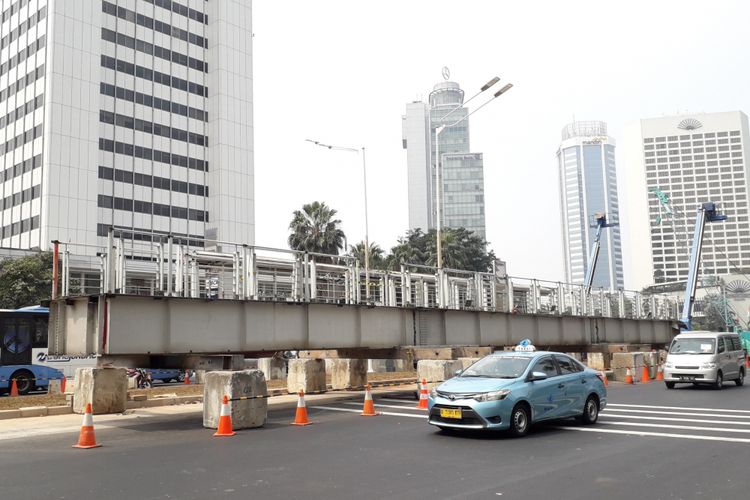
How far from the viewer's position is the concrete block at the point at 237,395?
13.8m

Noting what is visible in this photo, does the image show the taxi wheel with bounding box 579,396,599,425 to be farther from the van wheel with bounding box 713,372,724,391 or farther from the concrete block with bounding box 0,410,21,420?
the concrete block with bounding box 0,410,21,420

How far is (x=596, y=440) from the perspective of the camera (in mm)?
11367

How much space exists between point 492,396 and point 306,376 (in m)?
13.2

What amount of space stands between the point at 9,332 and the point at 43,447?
18.5 meters

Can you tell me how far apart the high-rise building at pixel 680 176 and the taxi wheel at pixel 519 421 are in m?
141

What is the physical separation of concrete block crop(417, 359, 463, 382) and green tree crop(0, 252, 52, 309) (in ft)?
104

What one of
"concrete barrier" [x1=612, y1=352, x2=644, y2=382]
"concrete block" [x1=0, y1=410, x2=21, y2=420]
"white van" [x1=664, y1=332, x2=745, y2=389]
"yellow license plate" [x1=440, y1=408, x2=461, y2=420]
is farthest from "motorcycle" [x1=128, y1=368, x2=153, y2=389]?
"yellow license plate" [x1=440, y1=408, x2=461, y2=420]

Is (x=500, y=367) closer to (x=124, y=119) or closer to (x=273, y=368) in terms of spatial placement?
(x=273, y=368)

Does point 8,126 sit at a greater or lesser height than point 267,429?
greater

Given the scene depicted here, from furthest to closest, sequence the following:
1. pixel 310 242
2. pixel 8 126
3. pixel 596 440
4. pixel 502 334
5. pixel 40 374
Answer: pixel 8 126, pixel 310 242, pixel 40 374, pixel 502 334, pixel 596 440

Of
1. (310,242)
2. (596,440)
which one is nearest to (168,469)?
(596,440)

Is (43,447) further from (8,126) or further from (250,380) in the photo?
(8,126)

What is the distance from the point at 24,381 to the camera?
27359 millimetres

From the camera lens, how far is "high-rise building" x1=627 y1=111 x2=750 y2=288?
14338cm
